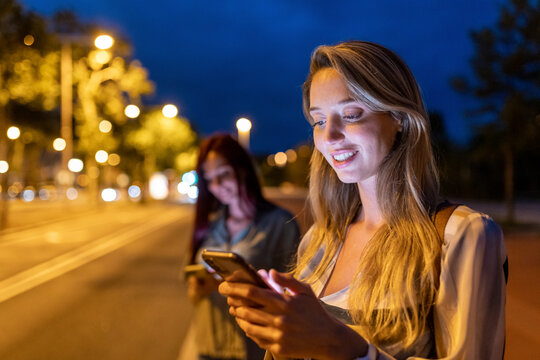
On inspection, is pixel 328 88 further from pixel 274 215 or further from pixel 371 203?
pixel 274 215

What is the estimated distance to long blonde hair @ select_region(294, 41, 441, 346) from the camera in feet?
4.47

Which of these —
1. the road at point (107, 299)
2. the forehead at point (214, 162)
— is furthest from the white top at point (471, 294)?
the forehead at point (214, 162)

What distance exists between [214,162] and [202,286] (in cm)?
77

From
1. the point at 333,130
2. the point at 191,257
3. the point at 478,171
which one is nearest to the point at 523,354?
the point at 191,257

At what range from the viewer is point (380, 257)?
150cm

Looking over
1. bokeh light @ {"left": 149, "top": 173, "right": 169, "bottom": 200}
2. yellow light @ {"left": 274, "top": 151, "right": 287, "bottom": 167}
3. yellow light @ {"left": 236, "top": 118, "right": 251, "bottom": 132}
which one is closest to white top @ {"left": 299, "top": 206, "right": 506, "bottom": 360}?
yellow light @ {"left": 236, "top": 118, "right": 251, "bottom": 132}

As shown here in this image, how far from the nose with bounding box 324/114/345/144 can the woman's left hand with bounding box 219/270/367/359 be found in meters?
0.53

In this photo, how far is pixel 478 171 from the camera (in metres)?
41.6

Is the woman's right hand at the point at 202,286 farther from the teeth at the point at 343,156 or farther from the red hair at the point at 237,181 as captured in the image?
the teeth at the point at 343,156

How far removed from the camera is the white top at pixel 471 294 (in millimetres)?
1258

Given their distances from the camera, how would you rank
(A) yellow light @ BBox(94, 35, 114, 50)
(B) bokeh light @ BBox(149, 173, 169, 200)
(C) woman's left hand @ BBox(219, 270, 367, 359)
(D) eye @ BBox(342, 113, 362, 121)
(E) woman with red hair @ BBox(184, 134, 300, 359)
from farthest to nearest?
(B) bokeh light @ BBox(149, 173, 169, 200) < (A) yellow light @ BBox(94, 35, 114, 50) < (E) woman with red hair @ BBox(184, 134, 300, 359) < (D) eye @ BBox(342, 113, 362, 121) < (C) woman's left hand @ BBox(219, 270, 367, 359)

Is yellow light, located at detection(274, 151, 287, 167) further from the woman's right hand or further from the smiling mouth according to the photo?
the smiling mouth

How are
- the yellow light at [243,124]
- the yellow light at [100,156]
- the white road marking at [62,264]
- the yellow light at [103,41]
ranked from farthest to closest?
the yellow light at [100,156] < the yellow light at [103,41] < the yellow light at [243,124] < the white road marking at [62,264]

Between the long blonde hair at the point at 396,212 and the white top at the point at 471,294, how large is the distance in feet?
0.17
